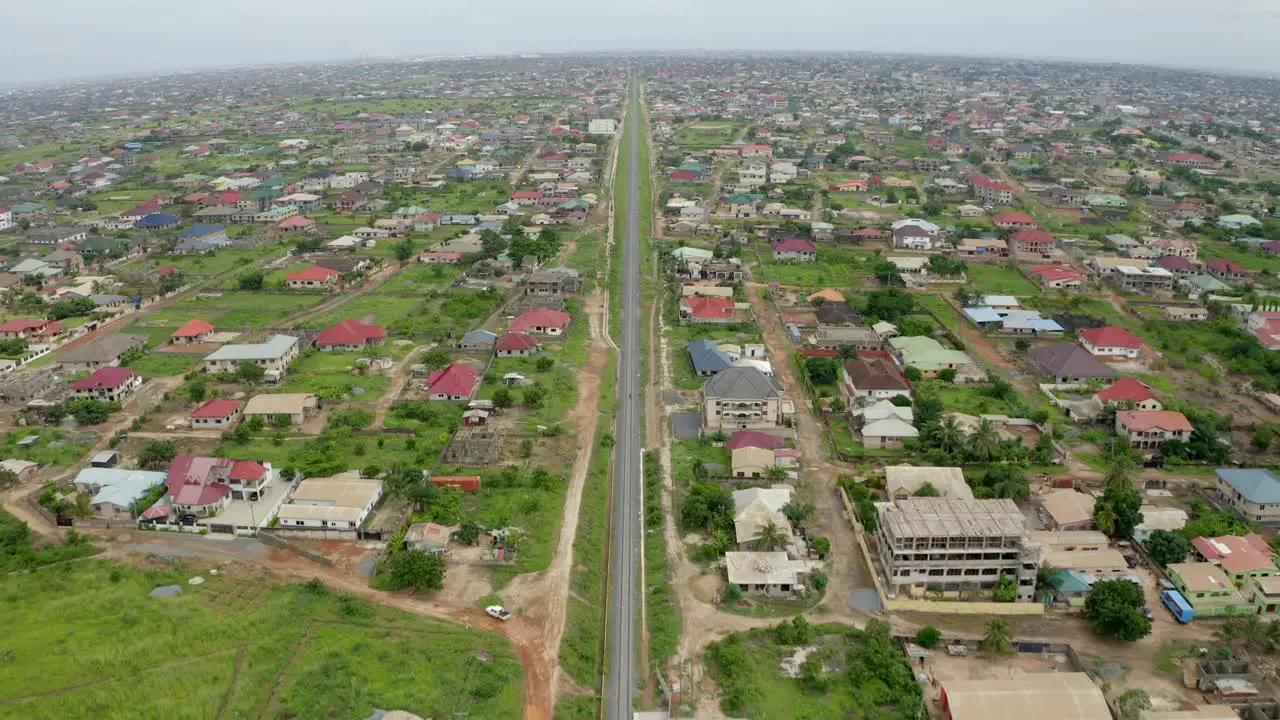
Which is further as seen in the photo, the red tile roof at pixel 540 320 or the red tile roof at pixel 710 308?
the red tile roof at pixel 710 308

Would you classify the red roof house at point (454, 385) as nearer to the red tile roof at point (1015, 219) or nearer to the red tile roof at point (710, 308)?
the red tile roof at point (710, 308)

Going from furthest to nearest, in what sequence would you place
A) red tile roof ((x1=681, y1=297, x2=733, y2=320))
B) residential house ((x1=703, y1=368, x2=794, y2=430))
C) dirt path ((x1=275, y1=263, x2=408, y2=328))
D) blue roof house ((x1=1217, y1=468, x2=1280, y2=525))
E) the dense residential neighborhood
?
dirt path ((x1=275, y1=263, x2=408, y2=328)) → red tile roof ((x1=681, y1=297, x2=733, y2=320)) → residential house ((x1=703, y1=368, x2=794, y2=430)) → blue roof house ((x1=1217, y1=468, x2=1280, y2=525)) → the dense residential neighborhood

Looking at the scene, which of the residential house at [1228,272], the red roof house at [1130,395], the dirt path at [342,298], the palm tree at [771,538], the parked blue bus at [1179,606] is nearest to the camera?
the parked blue bus at [1179,606]

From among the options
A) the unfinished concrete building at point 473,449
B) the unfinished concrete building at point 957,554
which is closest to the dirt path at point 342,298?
the unfinished concrete building at point 473,449

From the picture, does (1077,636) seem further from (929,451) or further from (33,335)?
(33,335)

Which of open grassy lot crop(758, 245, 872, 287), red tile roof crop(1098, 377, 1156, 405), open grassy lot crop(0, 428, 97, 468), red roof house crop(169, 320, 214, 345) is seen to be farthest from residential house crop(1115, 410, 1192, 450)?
red roof house crop(169, 320, 214, 345)

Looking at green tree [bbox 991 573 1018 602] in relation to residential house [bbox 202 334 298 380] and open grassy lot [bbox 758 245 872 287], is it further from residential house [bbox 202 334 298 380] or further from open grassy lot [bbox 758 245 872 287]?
open grassy lot [bbox 758 245 872 287]

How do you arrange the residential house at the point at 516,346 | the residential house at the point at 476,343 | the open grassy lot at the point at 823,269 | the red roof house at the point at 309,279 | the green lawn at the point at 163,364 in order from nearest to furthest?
the green lawn at the point at 163,364 < the residential house at the point at 516,346 < the residential house at the point at 476,343 < the red roof house at the point at 309,279 < the open grassy lot at the point at 823,269
